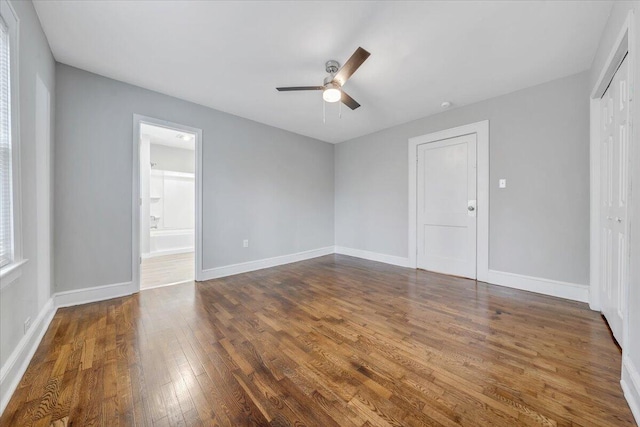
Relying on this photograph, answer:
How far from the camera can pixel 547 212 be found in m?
2.83

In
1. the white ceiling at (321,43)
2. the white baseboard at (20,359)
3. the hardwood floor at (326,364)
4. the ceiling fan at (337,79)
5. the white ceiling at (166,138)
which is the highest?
the white ceiling at (166,138)

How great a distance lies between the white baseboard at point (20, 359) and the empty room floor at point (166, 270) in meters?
1.26

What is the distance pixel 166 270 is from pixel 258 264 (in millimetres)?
1559

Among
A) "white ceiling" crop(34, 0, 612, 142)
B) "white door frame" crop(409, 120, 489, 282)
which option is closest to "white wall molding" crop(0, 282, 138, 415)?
"white ceiling" crop(34, 0, 612, 142)

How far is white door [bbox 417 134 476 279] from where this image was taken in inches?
136

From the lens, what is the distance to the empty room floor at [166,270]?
3457 millimetres

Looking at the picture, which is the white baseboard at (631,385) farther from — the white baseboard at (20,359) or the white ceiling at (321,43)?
the white baseboard at (20,359)

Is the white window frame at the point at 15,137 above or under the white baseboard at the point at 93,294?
above

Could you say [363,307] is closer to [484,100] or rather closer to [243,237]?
[243,237]

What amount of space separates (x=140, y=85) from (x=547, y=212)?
16.6 feet

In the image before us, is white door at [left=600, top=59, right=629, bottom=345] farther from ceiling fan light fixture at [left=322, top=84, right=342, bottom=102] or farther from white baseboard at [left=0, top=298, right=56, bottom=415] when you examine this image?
white baseboard at [left=0, top=298, right=56, bottom=415]

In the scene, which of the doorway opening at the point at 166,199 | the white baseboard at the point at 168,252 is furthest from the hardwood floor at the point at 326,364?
the white baseboard at the point at 168,252

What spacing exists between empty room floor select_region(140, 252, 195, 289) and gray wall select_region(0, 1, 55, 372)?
1.40 metres

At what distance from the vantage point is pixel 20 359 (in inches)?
58.9
